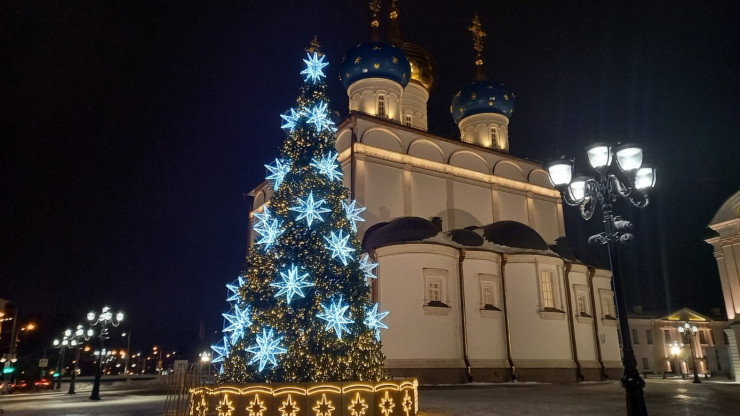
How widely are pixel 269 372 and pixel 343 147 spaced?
50.7 ft

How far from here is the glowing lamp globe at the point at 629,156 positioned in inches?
278

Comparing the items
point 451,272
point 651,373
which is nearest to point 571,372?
point 451,272

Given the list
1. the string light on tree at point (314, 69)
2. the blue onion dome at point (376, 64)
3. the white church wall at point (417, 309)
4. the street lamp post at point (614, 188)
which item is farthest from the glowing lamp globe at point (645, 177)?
the blue onion dome at point (376, 64)

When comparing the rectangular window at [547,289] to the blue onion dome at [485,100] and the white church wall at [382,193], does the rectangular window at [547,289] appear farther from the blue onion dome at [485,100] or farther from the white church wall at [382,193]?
the blue onion dome at [485,100]

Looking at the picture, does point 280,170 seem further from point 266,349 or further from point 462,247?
point 462,247

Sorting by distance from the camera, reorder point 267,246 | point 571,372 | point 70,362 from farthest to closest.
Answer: point 70,362 < point 571,372 < point 267,246

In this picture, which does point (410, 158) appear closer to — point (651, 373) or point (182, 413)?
point (182, 413)

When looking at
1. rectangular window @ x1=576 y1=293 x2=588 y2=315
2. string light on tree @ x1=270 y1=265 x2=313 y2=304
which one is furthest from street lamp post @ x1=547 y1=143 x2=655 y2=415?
rectangular window @ x1=576 y1=293 x2=588 y2=315

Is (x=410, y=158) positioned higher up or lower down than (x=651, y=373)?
higher up

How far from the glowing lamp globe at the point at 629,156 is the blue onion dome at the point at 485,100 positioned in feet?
80.0

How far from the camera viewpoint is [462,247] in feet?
68.1

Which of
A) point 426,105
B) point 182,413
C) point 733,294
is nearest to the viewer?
point 182,413

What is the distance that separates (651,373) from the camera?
132ft

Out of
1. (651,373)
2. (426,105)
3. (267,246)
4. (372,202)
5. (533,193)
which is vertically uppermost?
(426,105)
